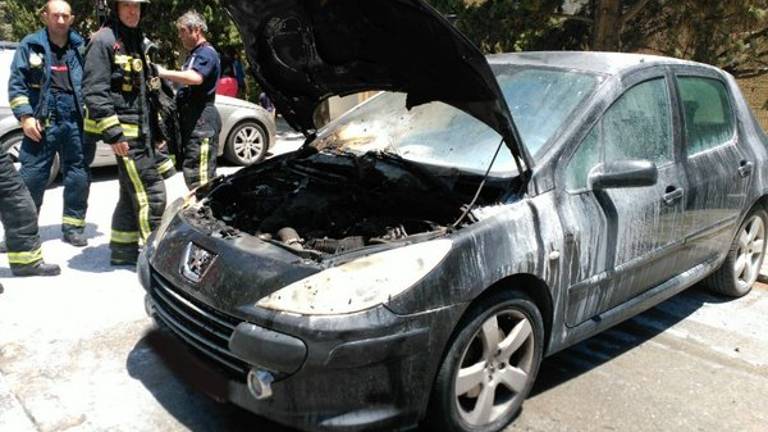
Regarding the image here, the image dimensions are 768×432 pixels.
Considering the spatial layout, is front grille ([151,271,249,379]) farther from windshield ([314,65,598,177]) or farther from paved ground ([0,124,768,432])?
windshield ([314,65,598,177])

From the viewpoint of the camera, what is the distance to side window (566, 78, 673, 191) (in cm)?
326

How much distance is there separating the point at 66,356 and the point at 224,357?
1.41 metres

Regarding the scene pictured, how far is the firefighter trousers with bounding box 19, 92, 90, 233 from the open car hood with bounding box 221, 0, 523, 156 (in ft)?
7.22

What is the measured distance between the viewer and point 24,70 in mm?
5000

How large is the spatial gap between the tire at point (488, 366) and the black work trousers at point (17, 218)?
3.22 metres

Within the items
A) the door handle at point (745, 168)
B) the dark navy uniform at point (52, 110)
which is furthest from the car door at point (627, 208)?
the dark navy uniform at point (52, 110)

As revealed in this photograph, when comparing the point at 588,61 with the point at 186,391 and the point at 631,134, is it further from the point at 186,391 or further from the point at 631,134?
the point at 186,391

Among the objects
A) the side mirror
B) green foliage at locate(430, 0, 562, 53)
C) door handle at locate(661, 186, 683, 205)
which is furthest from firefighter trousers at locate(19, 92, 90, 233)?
green foliage at locate(430, 0, 562, 53)

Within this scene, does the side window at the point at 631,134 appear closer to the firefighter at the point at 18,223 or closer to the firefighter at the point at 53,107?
the firefighter at the point at 18,223

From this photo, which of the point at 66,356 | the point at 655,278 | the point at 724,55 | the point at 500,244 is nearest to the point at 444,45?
the point at 500,244

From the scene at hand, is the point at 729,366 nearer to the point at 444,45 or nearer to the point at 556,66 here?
the point at 556,66

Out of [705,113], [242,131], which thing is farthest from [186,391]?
[242,131]

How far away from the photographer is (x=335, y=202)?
3.43 metres

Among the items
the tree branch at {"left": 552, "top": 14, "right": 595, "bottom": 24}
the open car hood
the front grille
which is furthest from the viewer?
the tree branch at {"left": 552, "top": 14, "right": 595, "bottom": 24}
